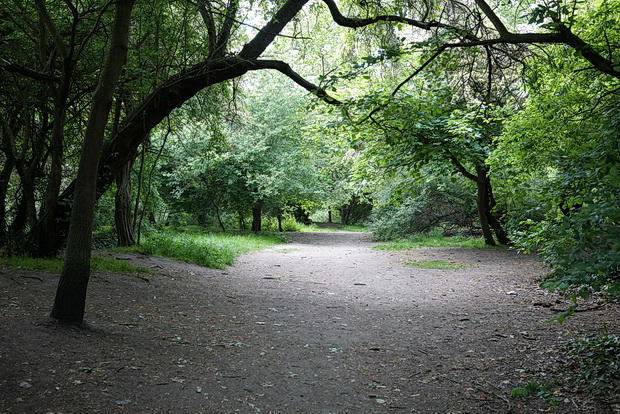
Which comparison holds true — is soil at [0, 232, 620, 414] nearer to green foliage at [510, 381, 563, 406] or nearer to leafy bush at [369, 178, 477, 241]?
green foliage at [510, 381, 563, 406]

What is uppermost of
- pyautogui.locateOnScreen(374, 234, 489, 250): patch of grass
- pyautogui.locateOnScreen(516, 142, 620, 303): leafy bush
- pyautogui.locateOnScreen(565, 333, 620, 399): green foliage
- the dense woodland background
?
the dense woodland background

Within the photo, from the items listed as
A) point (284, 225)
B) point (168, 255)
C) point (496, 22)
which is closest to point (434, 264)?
point (168, 255)

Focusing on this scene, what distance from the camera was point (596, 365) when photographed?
3.87m

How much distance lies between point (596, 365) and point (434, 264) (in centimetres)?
835

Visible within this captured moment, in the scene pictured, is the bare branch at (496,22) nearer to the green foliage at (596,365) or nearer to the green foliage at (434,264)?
the green foliage at (596,365)

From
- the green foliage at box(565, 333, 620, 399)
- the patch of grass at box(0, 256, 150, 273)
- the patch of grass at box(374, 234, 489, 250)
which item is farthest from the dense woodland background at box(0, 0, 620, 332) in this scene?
the patch of grass at box(374, 234, 489, 250)

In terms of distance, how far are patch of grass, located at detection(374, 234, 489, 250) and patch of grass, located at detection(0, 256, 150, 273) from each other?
37.9ft

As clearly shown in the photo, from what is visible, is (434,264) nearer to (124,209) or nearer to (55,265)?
(124,209)

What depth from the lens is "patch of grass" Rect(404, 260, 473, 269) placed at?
11.7 m

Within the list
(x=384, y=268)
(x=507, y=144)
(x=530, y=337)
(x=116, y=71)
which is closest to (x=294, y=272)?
(x=384, y=268)

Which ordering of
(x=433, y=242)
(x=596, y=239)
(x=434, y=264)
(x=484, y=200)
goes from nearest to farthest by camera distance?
(x=596, y=239) → (x=434, y=264) → (x=484, y=200) → (x=433, y=242)

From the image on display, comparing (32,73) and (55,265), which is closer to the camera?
(32,73)

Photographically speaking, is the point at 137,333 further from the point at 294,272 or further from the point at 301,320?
the point at 294,272

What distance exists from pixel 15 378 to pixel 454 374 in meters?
3.85
